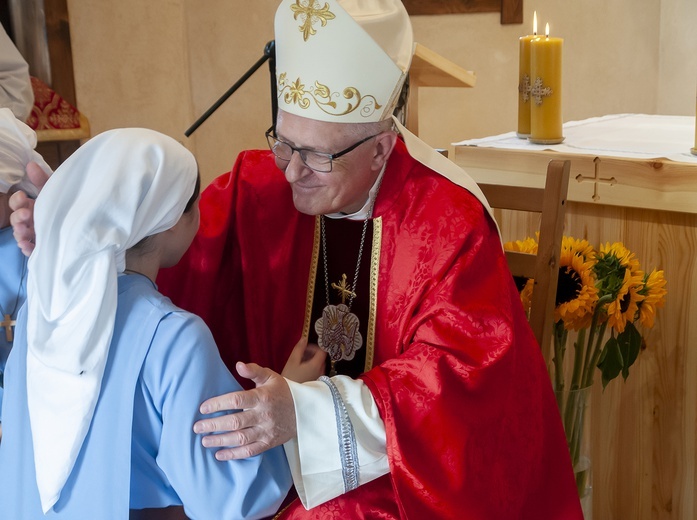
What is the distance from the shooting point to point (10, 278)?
1774 mm

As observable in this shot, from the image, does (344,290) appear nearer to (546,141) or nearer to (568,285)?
(568,285)

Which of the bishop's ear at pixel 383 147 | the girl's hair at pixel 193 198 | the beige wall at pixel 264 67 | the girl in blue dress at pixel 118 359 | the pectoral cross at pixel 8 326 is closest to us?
the girl in blue dress at pixel 118 359

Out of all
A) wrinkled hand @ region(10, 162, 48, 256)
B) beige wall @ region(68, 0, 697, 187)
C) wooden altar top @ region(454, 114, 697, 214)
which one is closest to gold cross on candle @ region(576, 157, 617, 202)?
wooden altar top @ region(454, 114, 697, 214)

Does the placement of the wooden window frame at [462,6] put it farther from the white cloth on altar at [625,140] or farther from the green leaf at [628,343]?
the green leaf at [628,343]

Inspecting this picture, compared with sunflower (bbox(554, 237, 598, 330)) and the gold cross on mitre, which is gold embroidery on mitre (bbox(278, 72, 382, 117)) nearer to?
the gold cross on mitre

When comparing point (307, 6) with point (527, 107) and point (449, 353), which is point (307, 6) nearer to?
point (449, 353)

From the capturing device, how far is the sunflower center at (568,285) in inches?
85.9

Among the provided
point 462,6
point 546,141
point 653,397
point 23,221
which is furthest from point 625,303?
point 462,6

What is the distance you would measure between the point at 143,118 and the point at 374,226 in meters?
2.72

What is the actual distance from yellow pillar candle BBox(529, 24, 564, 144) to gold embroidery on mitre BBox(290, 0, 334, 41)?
925 millimetres

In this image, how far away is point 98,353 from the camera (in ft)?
4.50

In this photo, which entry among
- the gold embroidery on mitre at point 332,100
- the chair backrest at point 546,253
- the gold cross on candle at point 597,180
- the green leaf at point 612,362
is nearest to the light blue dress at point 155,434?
the gold embroidery on mitre at point 332,100

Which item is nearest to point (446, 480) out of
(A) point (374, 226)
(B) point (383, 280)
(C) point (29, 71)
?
(B) point (383, 280)

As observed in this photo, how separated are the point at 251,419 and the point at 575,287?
105 centimetres
